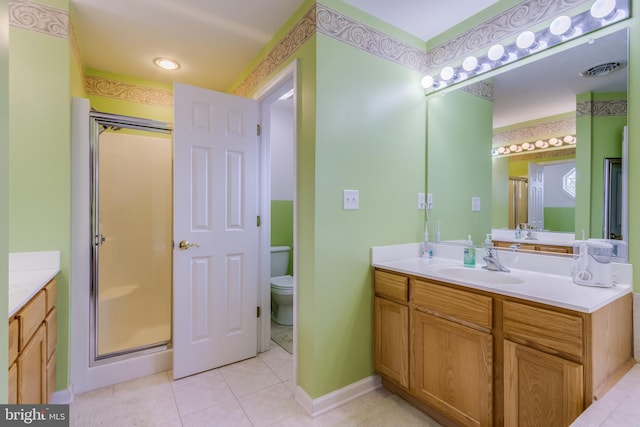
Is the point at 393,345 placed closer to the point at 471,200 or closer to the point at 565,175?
the point at 471,200

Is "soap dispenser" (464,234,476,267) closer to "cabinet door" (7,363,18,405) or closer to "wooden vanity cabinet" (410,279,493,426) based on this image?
"wooden vanity cabinet" (410,279,493,426)

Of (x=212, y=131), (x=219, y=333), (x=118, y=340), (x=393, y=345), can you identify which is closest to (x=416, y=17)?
(x=212, y=131)

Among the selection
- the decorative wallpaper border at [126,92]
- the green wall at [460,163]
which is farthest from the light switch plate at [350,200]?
the decorative wallpaper border at [126,92]

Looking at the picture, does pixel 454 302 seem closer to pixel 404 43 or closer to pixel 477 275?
pixel 477 275

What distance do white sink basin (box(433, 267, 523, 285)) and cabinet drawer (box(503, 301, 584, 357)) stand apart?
1.02ft

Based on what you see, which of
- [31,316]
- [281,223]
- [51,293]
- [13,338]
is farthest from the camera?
[281,223]

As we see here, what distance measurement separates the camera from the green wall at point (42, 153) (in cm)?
163

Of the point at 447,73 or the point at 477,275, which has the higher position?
the point at 447,73

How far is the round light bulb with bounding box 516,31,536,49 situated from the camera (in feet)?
5.23

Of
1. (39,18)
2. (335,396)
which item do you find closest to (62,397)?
(335,396)

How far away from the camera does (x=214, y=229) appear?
217cm

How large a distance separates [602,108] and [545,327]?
1120mm

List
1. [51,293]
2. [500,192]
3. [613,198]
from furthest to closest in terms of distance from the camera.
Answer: [500,192] → [51,293] → [613,198]

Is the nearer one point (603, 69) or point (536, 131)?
point (603, 69)
